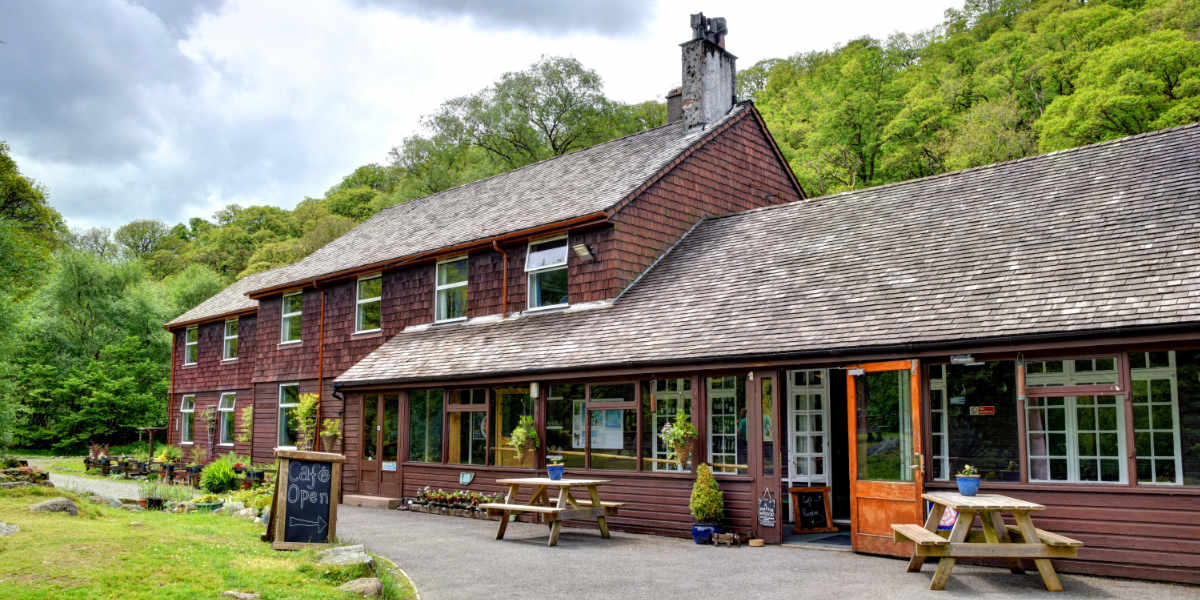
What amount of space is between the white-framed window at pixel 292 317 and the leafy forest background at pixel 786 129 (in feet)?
18.5

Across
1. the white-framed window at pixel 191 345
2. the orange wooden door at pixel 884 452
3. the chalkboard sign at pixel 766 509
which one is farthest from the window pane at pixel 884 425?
the white-framed window at pixel 191 345

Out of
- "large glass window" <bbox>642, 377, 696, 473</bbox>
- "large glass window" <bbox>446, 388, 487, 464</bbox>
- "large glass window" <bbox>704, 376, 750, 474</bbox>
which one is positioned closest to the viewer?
"large glass window" <bbox>704, 376, 750, 474</bbox>

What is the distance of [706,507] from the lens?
11.6 m

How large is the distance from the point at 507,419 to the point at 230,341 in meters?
15.8

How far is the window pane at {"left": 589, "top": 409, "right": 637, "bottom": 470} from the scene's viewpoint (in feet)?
44.0

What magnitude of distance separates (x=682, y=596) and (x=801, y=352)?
4008mm

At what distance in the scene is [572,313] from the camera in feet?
52.9

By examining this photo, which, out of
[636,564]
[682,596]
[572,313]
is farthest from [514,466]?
[682,596]

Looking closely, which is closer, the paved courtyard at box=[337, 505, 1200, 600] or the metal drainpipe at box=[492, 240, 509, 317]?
the paved courtyard at box=[337, 505, 1200, 600]

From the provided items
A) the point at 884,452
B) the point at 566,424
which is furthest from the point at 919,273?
the point at 566,424

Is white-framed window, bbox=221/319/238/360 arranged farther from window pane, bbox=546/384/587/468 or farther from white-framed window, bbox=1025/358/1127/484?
white-framed window, bbox=1025/358/1127/484

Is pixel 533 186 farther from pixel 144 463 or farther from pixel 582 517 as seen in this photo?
pixel 144 463

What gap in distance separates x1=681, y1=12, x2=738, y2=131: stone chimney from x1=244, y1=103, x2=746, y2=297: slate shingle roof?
348 mm

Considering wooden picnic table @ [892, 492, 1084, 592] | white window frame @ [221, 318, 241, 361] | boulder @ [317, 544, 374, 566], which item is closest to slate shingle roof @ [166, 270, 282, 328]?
white window frame @ [221, 318, 241, 361]
